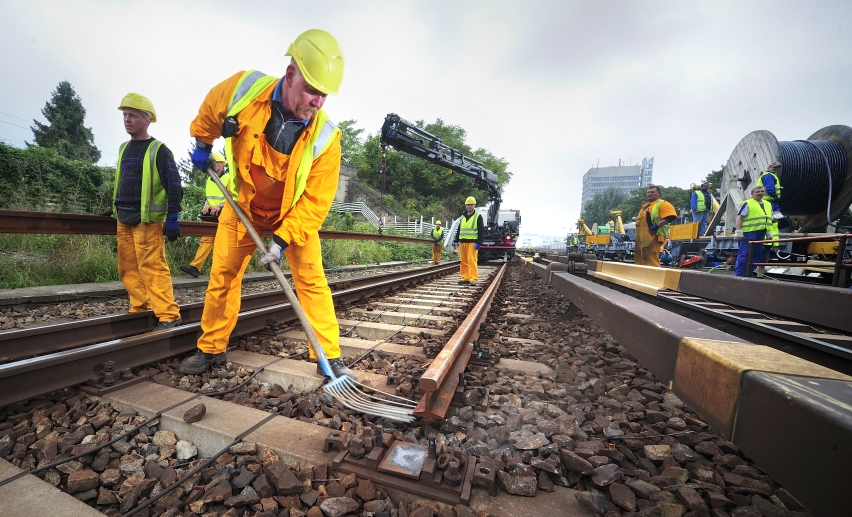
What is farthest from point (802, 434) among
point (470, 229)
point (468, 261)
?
point (468, 261)

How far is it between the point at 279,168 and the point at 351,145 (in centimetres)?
4588

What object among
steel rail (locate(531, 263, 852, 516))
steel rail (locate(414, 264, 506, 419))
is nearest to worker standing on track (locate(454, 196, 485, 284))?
steel rail (locate(414, 264, 506, 419))

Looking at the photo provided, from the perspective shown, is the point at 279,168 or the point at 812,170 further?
Answer: the point at 812,170

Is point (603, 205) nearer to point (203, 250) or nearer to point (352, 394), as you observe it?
point (203, 250)

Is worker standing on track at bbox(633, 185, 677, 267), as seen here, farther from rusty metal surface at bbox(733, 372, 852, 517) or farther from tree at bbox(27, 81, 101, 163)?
tree at bbox(27, 81, 101, 163)

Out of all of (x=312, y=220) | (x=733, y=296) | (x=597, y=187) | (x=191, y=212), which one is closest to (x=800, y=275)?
(x=733, y=296)

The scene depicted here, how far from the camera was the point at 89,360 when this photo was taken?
6.62ft

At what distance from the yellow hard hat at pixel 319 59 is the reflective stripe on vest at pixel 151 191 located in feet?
6.11

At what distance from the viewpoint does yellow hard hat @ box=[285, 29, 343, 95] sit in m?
1.97

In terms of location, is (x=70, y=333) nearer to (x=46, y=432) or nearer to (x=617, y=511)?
(x=46, y=432)

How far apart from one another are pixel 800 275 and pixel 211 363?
731 cm

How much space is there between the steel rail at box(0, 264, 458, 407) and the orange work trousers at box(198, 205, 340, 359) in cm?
29

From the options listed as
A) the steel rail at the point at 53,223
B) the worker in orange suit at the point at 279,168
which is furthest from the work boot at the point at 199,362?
the steel rail at the point at 53,223

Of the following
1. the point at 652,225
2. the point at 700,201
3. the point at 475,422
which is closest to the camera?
the point at 475,422
